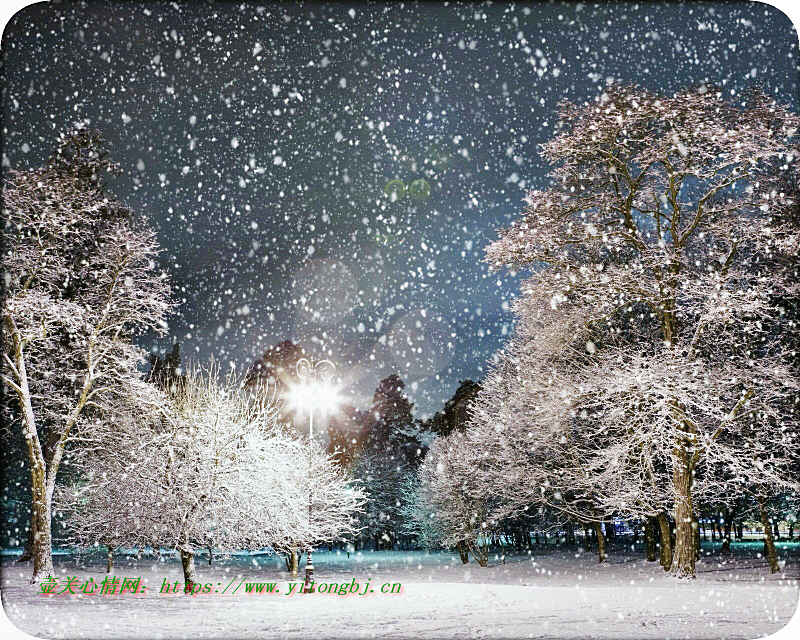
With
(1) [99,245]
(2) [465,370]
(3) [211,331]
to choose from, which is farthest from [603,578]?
→ (2) [465,370]

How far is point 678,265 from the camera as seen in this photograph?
1406cm

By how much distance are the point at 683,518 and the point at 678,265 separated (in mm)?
5690

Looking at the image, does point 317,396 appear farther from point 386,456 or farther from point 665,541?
point 386,456

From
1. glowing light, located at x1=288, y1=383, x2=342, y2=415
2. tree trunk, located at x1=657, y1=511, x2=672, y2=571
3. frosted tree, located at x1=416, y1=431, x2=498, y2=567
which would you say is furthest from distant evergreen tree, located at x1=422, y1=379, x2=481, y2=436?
glowing light, located at x1=288, y1=383, x2=342, y2=415

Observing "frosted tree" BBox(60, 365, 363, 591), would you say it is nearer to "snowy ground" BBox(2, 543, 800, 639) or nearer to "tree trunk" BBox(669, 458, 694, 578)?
"snowy ground" BBox(2, 543, 800, 639)

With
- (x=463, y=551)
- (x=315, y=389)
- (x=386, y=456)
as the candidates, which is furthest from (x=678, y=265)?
(x=386, y=456)

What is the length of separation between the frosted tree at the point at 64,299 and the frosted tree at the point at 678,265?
9.52 m

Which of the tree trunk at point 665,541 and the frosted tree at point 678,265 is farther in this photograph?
the tree trunk at point 665,541

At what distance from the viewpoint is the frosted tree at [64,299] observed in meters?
14.1

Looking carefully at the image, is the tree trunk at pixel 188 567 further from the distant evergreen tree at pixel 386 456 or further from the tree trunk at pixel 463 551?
the distant evergreen tree at pixel 386 456

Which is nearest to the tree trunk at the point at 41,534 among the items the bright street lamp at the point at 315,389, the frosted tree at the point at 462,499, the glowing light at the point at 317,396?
the bright street lamp at the point at 315,389

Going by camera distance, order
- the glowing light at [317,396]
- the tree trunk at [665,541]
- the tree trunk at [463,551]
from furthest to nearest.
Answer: the tree trunk at [463,551]
the tree trunk at [665,541]
the glowing light at [317,396]

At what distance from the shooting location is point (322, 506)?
1867 cm

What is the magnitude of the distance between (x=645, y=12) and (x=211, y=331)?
1627 centimetres
